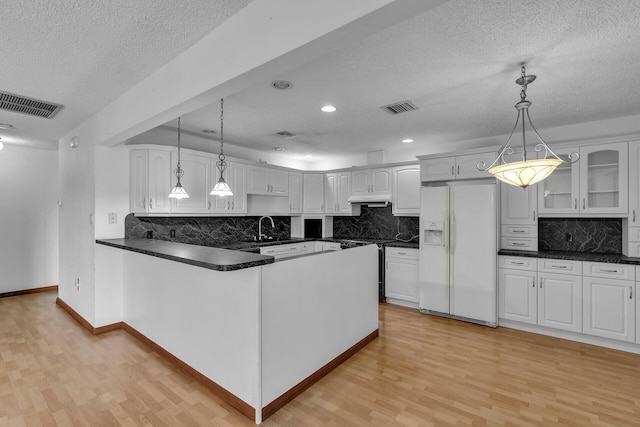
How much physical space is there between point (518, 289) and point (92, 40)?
4642 mm

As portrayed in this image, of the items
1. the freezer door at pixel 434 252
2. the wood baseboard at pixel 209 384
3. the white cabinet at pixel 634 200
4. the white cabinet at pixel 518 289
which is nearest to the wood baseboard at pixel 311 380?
the wood baseboard at pixel 209 384

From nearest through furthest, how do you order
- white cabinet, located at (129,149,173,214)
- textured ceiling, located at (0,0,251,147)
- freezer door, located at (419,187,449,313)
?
textured ceiling, located at (0,0,251,147), white cabinet, located at (129,149,173,214), freezer door, located at (419,187,449,313)

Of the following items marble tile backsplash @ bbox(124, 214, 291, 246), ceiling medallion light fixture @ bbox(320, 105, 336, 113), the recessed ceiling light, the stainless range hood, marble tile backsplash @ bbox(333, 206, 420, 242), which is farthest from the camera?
marble tile backsplash @ bbox(333, 206, 420, 242)

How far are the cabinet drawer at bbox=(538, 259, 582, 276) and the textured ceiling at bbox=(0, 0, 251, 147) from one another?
390 cm

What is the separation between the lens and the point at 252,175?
197 inches

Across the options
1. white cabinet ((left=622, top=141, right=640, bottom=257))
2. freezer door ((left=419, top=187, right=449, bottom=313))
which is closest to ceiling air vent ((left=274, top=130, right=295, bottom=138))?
freezer door ((left=419, top=187, right=449, bottom=313))

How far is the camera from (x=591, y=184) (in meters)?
3.61

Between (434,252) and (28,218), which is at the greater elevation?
(28,218)

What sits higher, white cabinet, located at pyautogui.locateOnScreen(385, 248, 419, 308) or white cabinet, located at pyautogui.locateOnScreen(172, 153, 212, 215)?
white cabinet, located at pyautogui.locateOnScreen(172, 153, 212, 215)

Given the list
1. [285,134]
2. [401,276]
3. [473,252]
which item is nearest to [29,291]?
[285,134]

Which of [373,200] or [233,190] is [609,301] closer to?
[373,200]

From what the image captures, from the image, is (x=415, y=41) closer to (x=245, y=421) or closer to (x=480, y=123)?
(x=480, y=123)

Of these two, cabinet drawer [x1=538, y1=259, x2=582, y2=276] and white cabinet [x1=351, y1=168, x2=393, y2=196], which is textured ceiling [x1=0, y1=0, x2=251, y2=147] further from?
cabinet drawer [x1=538, y1=259, x2=582, y2=276]

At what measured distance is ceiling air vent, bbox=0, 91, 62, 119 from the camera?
2.86 metres
